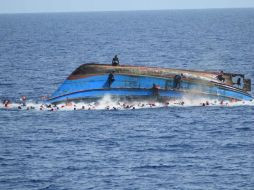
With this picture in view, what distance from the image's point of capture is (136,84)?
84562mm

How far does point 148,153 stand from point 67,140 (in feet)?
30.7

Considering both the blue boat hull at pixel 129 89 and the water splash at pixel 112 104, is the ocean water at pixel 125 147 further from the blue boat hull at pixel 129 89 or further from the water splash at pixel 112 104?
the blue boat hull at pixel 129 89

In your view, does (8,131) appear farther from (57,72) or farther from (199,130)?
(57,72)

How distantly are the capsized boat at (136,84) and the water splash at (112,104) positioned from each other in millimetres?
587

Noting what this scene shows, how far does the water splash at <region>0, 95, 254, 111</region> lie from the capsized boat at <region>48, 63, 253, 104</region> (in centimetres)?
59

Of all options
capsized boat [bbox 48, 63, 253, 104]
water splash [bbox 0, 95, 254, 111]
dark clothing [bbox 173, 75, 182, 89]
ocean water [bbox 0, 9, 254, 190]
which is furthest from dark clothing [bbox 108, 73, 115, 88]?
dark clothing [bbox 173, 75, 182, 89]

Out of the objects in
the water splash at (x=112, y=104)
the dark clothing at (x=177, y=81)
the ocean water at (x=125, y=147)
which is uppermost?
the dark clothing at (x=177, y=81)

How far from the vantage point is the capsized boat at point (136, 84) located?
83438 mm

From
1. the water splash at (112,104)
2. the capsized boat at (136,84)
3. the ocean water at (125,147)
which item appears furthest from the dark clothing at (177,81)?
the ocean water at (125,147)

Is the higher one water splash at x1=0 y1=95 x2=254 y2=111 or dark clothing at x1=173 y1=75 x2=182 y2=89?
dark clothing at x1=173 y1=75 x2=182 y2=89

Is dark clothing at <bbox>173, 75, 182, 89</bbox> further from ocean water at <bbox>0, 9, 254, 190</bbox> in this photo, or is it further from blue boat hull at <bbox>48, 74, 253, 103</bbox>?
ocean water at <bbox>0, 9, 254, 190</bbox>

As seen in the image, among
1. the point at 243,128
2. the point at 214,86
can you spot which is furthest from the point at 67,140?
the point at 214,86

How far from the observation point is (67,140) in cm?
6944

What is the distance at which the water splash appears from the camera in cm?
Answer: 8344
